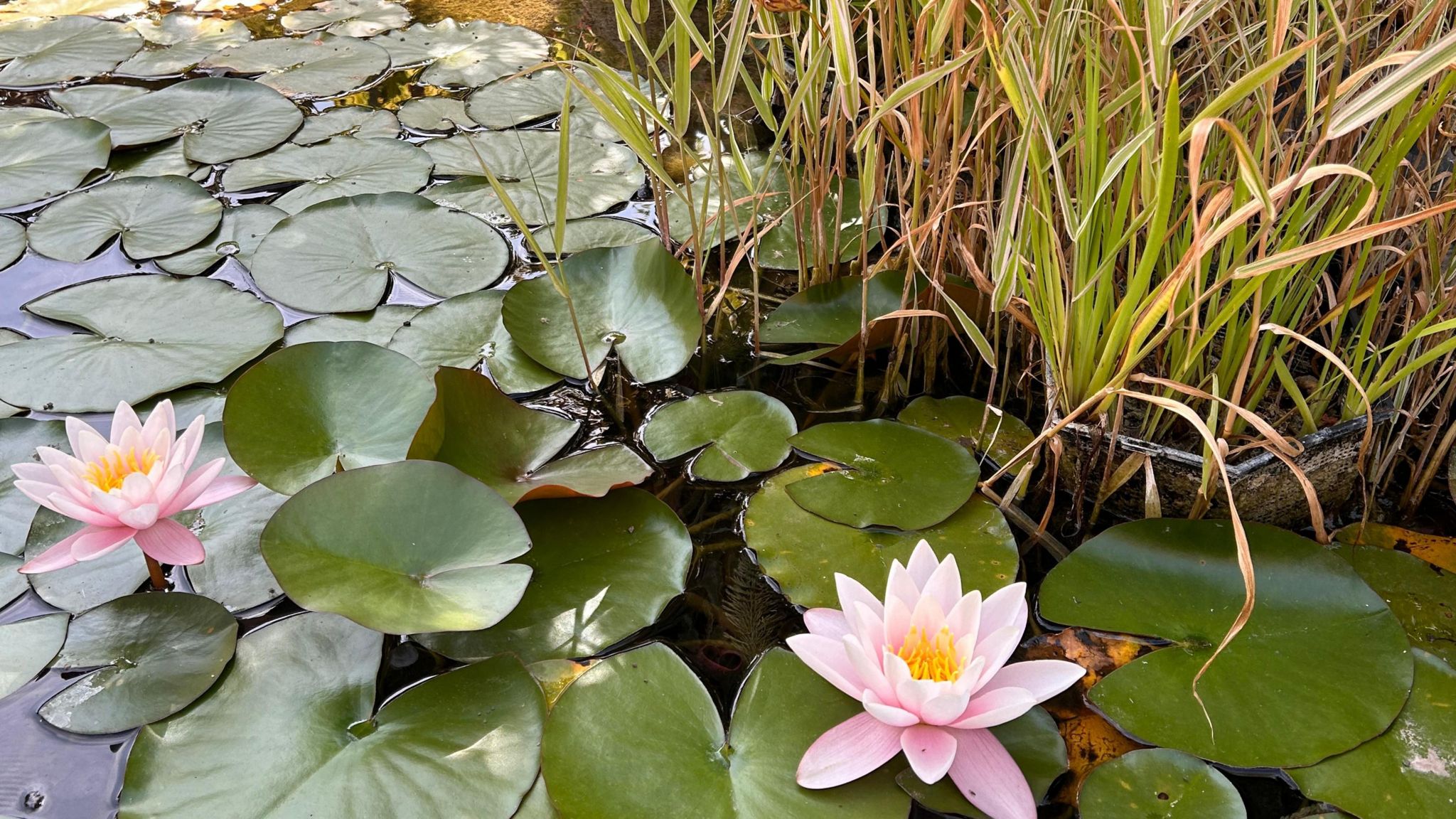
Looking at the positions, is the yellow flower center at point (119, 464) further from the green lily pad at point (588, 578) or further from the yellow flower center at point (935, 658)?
the yellow flower center at point (935, 658)

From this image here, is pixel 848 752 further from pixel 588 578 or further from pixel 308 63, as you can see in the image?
pixel 308 63

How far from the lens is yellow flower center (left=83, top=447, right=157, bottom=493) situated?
103 centimetres

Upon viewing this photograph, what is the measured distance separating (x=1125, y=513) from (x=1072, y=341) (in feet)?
0.88

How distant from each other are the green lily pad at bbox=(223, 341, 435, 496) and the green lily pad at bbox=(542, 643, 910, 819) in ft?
1.46

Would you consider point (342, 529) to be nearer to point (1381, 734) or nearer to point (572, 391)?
point (572, 391)

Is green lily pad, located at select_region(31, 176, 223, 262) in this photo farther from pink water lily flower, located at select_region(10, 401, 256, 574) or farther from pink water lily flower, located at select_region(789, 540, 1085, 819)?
pink water lily flower, located at select_region(789, 540, 1085, 819)

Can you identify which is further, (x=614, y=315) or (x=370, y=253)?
(x=370, y=253)

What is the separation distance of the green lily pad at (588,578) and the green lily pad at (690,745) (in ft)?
0.26

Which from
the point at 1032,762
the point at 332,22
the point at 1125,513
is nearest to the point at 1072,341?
the point at 1125,513

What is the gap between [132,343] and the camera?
147 centimetres

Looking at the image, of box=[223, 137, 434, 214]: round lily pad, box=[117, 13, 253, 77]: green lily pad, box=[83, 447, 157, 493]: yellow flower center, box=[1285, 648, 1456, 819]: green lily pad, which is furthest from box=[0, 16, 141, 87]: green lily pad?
box=[1285, 648, 1456, 819]: green lily pad

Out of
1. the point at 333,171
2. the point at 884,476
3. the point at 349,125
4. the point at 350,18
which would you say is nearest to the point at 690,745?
the point at 884,476

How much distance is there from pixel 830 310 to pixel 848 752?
2.72 ft

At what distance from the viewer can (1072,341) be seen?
115 cm
